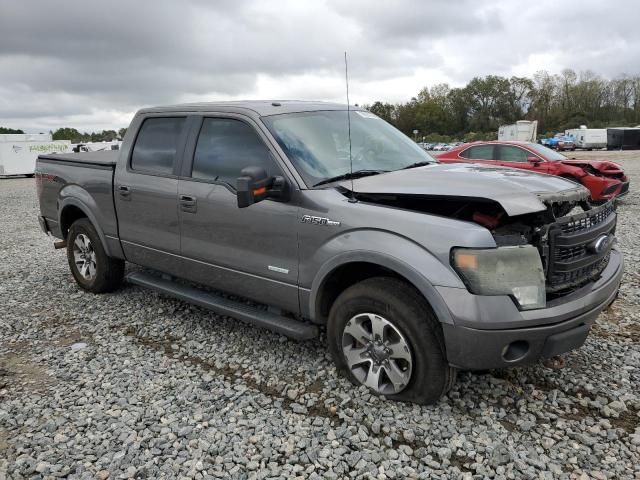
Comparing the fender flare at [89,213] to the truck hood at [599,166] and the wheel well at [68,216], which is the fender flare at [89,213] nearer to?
the wheel well at [68,216]

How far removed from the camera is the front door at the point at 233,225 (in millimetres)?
3648

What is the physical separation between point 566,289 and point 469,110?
3886 inches

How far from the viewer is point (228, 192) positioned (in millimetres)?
3939

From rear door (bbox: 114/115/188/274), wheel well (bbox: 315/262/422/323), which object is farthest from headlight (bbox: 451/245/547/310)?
rear door (bbox: 114/115/188/274)

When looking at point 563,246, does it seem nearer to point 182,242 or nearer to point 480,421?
point 480,421

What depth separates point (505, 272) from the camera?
2.80 metres

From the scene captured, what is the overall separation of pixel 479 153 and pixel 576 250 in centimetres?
937

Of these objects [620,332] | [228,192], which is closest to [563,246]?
[620,332]

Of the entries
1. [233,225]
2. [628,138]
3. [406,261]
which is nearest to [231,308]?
[233,225]

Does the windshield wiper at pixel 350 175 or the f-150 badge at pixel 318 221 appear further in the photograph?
the windshield wiper at pixel 350 175

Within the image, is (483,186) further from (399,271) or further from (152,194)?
(152,194)

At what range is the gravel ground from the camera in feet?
9.12

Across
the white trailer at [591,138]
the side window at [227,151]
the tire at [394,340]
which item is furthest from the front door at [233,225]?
the white trailer at [591,138]

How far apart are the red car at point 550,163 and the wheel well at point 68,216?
6.77 metres
